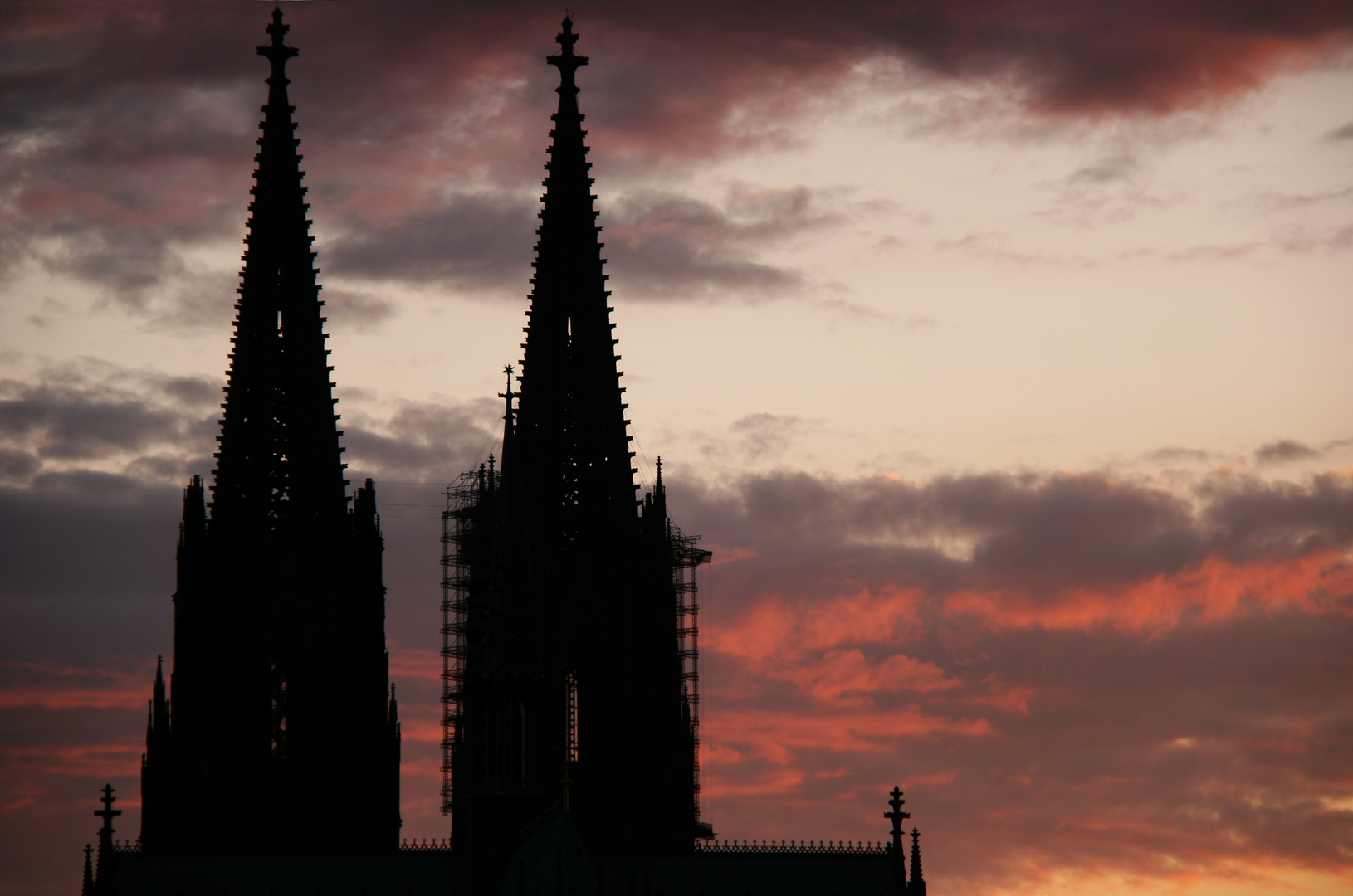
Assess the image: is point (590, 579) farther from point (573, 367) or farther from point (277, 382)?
point (277, 382)

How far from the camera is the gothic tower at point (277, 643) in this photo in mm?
104000

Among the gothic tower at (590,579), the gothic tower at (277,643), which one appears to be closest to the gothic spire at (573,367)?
the gothic tower at (590,579)

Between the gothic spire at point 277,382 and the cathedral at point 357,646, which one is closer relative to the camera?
the cathedral at point 357,646

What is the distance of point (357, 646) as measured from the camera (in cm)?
10519

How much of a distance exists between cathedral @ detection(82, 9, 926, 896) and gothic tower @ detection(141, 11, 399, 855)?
82 millimetres

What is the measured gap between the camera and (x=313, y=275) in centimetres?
10956

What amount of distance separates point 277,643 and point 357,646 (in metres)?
2.81

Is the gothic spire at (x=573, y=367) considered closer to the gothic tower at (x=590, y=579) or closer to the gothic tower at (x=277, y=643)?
the gothic tower at (x=590, y=579)

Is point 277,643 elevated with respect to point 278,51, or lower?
lower

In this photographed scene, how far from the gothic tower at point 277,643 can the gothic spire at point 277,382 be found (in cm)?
6

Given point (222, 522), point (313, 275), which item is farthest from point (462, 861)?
point (313, 275)

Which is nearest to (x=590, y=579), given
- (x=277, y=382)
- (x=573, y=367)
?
(x=573, y=367)

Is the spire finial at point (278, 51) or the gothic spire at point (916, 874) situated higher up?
the spire finial at point (278, 51)

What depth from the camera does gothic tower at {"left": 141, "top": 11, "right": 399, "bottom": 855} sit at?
104m
